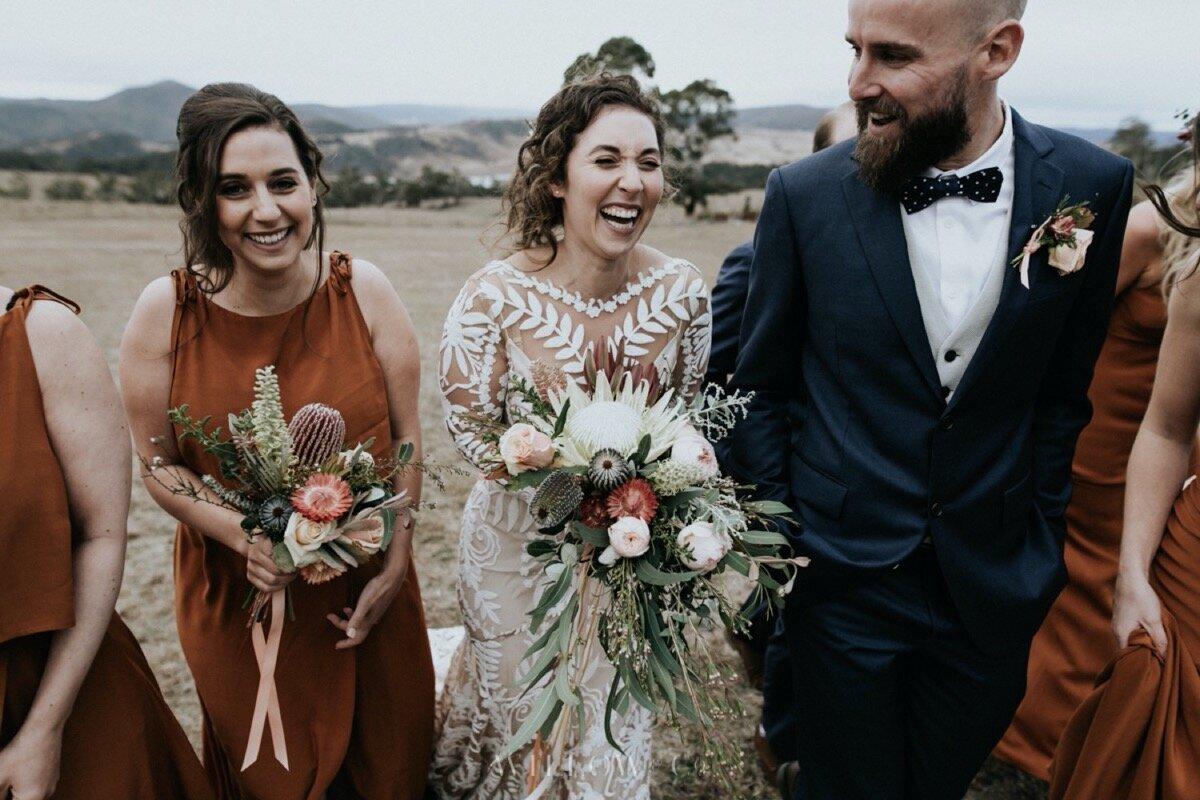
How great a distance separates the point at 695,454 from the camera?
2.00 m

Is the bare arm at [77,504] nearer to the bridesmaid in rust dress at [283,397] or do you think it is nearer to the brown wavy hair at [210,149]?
the bridesmaid in rust dress at [283,397]

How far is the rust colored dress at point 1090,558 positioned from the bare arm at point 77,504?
11.3ft

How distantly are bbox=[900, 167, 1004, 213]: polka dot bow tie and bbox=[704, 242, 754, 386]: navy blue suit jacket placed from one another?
3.56ft

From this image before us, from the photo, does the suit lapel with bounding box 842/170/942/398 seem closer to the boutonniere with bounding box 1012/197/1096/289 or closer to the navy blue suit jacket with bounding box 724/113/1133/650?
the navy blue suit jacket with bounding box 724/113/1133/650

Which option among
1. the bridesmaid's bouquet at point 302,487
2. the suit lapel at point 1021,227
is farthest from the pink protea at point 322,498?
the suit lapel at point 1021,227

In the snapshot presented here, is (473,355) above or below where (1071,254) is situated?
below

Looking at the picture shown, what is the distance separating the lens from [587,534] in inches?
78.0

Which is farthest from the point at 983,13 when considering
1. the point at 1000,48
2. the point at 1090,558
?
the point at 1090,558

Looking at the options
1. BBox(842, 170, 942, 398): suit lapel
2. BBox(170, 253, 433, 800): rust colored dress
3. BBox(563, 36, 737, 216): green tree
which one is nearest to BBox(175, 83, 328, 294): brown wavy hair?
BBox(170, 253, 433, 800): rust colored dress

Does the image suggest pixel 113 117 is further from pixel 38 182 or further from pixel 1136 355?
pixel 1136 355

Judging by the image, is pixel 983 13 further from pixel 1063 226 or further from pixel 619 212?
pixel 619 212

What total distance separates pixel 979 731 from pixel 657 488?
1.42 metres

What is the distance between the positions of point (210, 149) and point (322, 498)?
1182 millimetres

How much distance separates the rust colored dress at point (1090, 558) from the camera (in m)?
3.21
